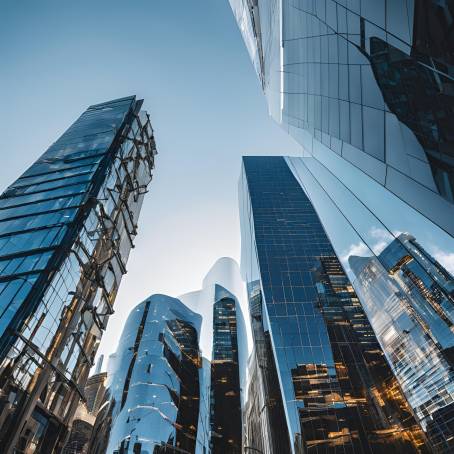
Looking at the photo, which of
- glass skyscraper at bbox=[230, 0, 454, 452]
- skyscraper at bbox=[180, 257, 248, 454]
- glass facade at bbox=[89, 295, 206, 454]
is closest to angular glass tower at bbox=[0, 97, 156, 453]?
glass skyscraper at bbox=[230, 0, 454, 452]

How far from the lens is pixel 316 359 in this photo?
5453cm

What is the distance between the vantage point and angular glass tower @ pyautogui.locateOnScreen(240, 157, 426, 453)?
48500mm

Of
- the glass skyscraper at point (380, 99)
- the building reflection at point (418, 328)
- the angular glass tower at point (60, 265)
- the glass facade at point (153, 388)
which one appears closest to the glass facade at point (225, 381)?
the glass facade at point (153, 388)

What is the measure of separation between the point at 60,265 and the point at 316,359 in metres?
46.1

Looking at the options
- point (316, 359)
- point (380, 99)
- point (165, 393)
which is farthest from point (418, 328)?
point (380, 99)

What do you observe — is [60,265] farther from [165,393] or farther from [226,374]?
[226,374]

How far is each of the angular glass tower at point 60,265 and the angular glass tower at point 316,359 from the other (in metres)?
34.4

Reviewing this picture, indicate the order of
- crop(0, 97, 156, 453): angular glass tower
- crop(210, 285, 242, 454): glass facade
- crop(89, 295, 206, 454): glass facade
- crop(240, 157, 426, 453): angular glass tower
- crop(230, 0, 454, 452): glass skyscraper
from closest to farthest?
crop(230, 0, 454, 452): glass skyscraper, crop(0, 97, 156, 453): angular glass tower, crop(240, 157, 426, 453): angular glass tower, crop(89, 295, 206, 454): glass facade, crop(210, 285, 242, 454): glass facade

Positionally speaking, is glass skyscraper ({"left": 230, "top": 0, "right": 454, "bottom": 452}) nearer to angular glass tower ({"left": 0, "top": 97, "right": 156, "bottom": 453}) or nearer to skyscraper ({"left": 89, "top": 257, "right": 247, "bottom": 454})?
Result: angular glass tower ({"left": 0, "top": 97, "right": 156, "bottom": 453})

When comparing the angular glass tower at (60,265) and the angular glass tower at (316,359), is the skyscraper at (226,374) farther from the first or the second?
the angular glass tower at (60,265)

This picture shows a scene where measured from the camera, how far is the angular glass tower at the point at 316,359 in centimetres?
4850

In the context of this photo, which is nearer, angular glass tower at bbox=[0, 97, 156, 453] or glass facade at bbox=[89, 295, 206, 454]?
angular glass tower at bbox=[0, 97, 156, 453]

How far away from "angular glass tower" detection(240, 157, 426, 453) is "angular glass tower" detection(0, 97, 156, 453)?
34435mm

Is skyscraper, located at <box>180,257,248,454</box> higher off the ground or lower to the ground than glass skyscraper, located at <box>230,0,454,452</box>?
higher
